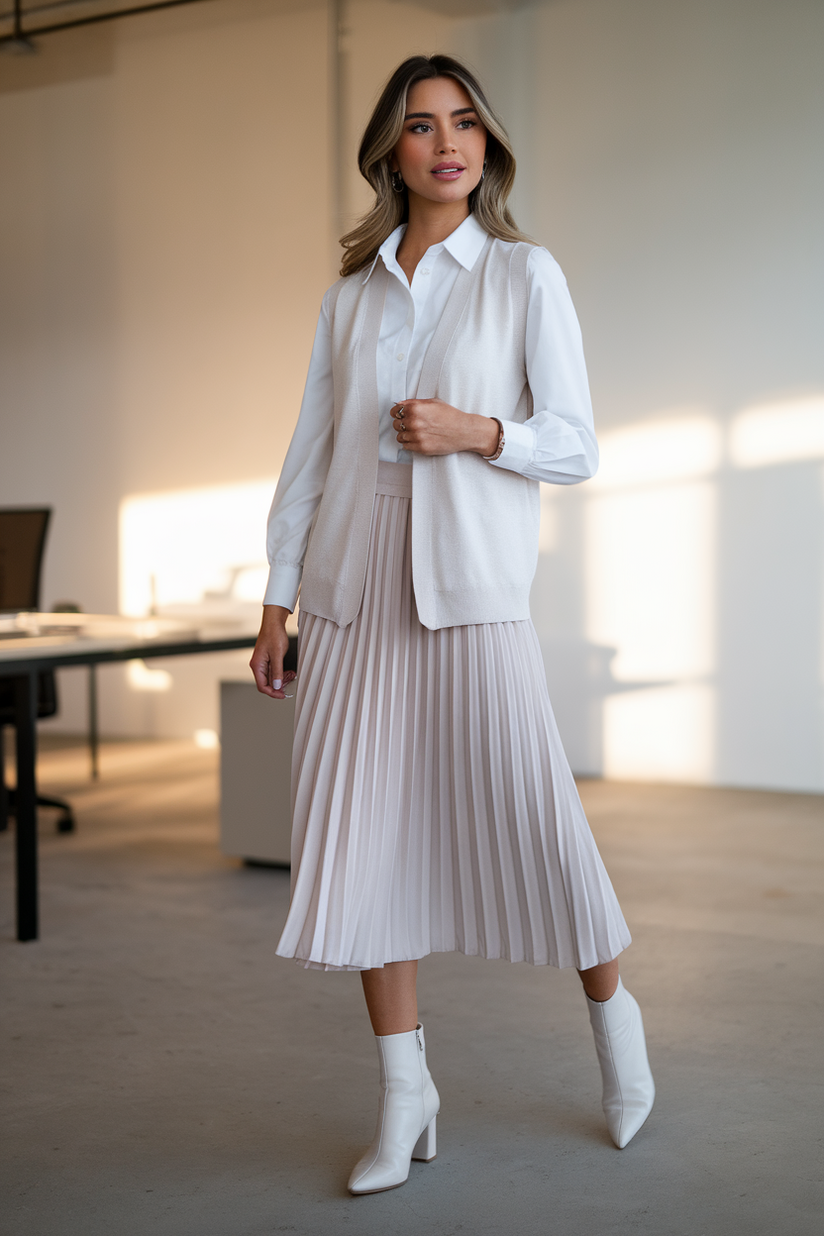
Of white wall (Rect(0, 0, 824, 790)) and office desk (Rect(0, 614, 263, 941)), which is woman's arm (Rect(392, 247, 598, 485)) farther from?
white wall (Rect(0, 0, 824, 790))

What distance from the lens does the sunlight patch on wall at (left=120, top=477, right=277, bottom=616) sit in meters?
6.01

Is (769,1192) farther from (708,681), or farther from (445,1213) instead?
(708,681)

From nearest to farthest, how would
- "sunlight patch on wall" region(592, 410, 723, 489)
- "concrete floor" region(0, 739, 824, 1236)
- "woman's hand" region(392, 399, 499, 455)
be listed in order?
"woman's hand" region(392, 399, 499, 455)
"concrete floor" region(0, 739, 824, 1236)
"sunlight patch on wall" region(592, 410, 723, 489)

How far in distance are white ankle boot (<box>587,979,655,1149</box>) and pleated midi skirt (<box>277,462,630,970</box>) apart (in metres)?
0.14

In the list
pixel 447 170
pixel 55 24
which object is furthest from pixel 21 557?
pixel 55 24

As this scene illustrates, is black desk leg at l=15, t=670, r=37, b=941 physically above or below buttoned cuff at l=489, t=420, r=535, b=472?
below

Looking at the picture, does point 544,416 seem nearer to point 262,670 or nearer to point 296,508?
point 296,508

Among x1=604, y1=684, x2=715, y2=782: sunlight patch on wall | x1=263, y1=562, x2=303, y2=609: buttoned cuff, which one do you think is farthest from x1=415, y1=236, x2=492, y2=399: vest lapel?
x1=604, y1=684, x2=715, y2=782: sunlight patch on wall

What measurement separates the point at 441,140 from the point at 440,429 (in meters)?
0.40

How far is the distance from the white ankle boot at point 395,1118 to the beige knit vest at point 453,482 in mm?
585

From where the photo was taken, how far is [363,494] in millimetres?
1630

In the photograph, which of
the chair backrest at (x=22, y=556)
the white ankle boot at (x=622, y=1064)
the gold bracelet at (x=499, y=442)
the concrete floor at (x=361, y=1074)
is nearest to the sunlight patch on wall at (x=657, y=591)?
the concrete floor at (x=361, y=1074)

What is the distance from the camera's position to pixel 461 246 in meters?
1.65

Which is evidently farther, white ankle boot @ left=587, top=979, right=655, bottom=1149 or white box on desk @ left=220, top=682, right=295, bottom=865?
white box on desk @ left=220, top=682, right=295, bottom=865
